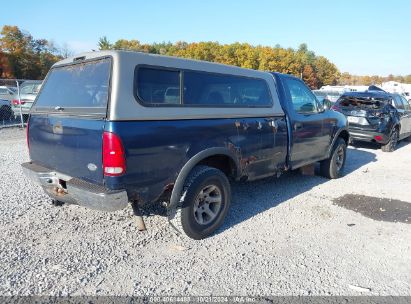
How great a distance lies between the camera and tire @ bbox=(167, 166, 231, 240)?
3516 mm

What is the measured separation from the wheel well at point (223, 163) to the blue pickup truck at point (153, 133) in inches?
0.5

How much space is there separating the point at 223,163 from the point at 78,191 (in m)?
1.83

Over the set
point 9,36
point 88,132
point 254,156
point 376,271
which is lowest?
point 376,271

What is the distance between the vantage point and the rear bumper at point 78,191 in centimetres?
294

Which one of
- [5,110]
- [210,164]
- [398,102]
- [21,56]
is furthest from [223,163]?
[21,56]

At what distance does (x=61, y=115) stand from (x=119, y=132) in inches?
38.6

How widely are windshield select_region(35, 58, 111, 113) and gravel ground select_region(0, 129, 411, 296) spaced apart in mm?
1517

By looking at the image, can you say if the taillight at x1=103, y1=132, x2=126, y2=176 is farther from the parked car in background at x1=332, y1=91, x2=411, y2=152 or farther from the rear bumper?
the parked car in background at x1=332, y1=91, x2=411, y2=152

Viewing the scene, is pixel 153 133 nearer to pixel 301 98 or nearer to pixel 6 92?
pixel 301 98

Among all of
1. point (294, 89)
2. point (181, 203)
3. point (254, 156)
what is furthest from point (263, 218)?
point (294, 89)

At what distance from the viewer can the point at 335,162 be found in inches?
254

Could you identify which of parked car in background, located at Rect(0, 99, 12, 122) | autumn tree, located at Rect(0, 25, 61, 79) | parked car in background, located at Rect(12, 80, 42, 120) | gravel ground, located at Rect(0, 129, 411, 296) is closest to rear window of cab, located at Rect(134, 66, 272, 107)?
gravel ground, located at Rect(0, 129, 411, 296)

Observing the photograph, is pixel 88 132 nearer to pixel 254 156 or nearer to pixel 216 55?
pixel 254 156

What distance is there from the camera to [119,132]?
2826mm
